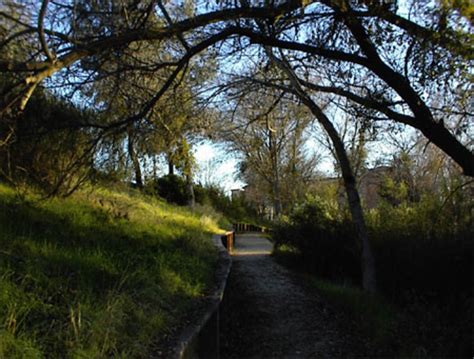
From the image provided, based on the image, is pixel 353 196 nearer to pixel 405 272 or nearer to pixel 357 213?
pixel 357 213

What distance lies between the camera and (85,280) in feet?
15.2

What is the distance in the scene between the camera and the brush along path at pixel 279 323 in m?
6.16

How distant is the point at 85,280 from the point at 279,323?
3683mm

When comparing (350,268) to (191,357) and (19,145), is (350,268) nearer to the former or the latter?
(191,357)

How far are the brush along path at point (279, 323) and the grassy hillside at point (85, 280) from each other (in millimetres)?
886

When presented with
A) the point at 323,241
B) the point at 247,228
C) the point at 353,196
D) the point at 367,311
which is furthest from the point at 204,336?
the point at 247,228

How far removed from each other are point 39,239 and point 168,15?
4388mm

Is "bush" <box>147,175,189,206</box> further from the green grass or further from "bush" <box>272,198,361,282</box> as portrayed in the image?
the green grass

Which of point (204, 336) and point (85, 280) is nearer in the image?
point (85, 280)

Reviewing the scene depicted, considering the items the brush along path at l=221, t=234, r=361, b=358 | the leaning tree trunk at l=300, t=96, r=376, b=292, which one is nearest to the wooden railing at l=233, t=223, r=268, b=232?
the brush along path at l=221, t=234, r=361, b=358

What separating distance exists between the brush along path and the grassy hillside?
0.89 m

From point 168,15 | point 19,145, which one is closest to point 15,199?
point 19,145

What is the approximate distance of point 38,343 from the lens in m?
3.23

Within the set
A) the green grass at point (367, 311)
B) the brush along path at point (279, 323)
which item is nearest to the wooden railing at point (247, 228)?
the brush along path at point (279, 323)
